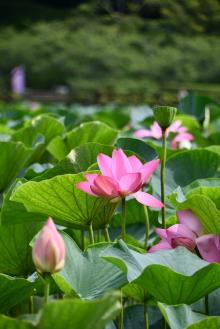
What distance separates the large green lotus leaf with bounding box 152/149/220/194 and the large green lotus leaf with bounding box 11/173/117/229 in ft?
0.88

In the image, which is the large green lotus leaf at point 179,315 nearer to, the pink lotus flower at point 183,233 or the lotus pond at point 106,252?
the lotus pond at point 106,252

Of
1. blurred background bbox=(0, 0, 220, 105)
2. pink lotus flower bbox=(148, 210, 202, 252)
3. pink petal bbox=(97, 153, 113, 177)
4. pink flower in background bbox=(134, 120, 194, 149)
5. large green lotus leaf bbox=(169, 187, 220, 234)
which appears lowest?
blurred background bbox=(0, 0, 220, 105)

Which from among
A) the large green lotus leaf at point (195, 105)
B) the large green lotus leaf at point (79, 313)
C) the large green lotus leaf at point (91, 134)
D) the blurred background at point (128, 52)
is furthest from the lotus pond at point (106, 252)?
the blurred background at point (128, 52)

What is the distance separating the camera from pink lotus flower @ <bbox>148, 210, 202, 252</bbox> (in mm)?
743

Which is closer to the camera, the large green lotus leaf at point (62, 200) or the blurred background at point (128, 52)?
the large green lotus leaf at point (62, 200)

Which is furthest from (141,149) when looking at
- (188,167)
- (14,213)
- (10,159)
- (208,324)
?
(208,324)

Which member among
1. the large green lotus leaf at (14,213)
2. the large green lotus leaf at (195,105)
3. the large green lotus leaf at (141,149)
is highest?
the large green lotus leaf at (14,213)

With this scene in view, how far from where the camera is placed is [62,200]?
79 centimetres

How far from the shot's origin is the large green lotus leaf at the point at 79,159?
0.94 m

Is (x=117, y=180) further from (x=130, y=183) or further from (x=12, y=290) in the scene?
(x=12, y=290)

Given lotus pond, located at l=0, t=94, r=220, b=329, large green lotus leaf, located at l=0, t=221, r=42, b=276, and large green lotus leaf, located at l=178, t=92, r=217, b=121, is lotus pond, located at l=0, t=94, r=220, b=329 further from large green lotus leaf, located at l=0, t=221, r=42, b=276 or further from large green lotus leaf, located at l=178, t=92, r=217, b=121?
large green lotus leaf, located at l=178, t=92, r=217, b=121

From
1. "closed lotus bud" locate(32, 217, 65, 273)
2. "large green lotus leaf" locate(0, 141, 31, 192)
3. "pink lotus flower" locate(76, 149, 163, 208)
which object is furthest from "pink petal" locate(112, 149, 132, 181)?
"large green lotus leaf" locate(0, 141, 31, 192)

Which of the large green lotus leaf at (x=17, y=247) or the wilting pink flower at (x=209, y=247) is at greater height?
the wilting pink flower at (x=209, y=247)

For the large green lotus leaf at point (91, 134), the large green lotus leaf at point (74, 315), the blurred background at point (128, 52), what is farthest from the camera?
the blurred background at point (128, 52)
